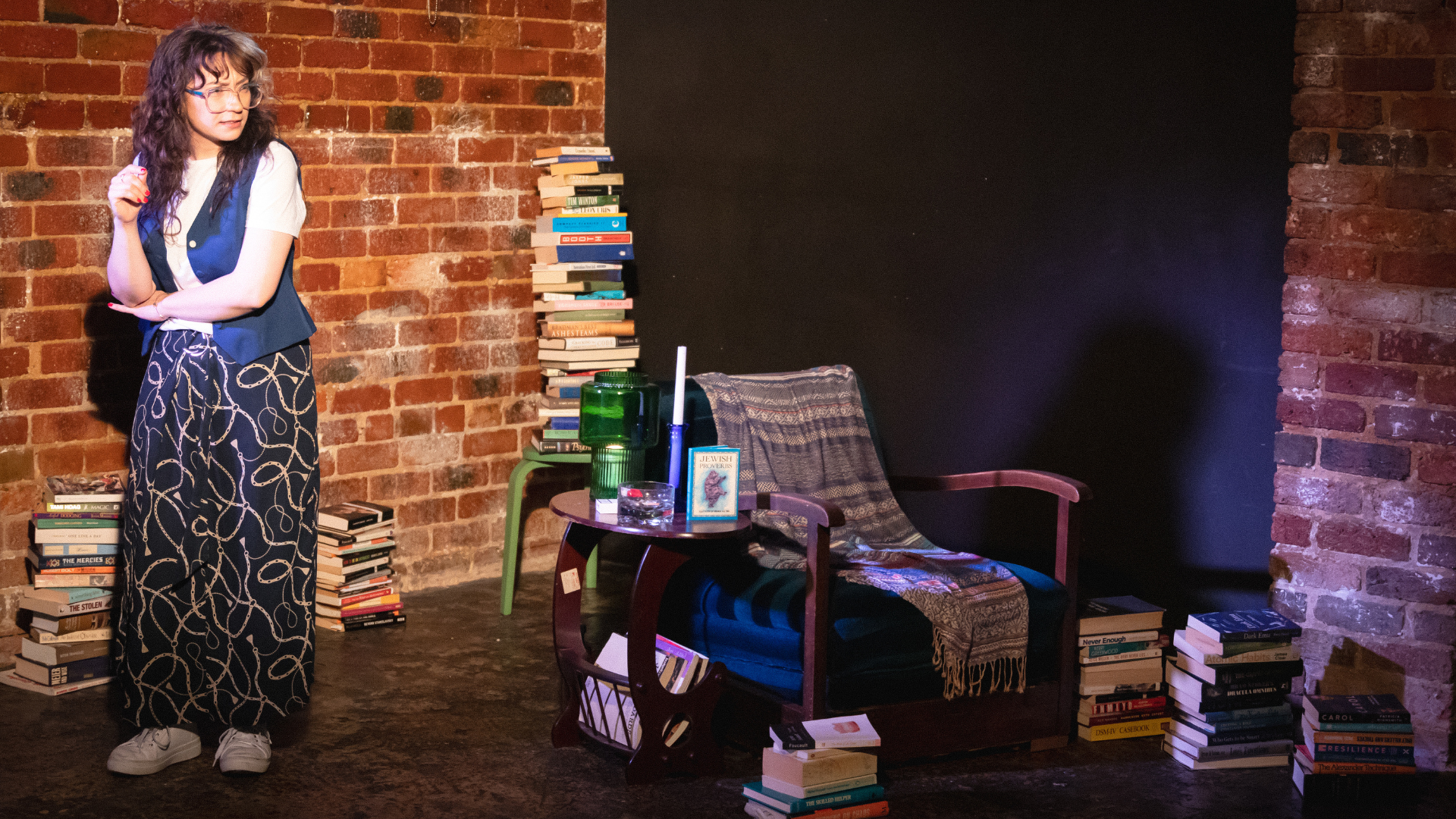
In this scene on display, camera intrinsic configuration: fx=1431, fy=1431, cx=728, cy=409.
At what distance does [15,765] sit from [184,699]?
47 centimetres

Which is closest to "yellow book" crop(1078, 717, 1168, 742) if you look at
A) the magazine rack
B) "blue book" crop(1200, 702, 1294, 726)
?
"blue book" crop(1200, 702, 1294, 726)

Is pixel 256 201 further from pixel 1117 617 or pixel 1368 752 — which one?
pixel 1368 752

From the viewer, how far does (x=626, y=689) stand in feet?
11.5

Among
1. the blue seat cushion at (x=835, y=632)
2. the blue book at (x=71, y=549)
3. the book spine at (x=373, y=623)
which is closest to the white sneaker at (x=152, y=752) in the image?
the blue book at (x=71, y=549)

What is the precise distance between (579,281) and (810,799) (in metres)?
2.49

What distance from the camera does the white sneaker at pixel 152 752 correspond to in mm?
3441

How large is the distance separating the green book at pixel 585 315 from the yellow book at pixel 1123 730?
2.23 metres

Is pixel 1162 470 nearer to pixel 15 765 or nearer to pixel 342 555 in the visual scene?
pixel 342 555

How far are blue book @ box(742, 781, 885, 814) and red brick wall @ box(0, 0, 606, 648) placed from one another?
2359mm

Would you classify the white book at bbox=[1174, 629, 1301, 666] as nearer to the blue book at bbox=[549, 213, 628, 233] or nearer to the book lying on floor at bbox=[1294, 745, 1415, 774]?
the book lying on floor at bbox=[1294, 745, 1415, 774]

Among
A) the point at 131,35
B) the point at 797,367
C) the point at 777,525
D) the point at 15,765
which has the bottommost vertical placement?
the point at 15,765

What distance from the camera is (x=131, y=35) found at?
4.37m

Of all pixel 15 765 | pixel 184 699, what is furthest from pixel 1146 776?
pixel 15 765

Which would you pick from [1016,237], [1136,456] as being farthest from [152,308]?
[1136,456]
